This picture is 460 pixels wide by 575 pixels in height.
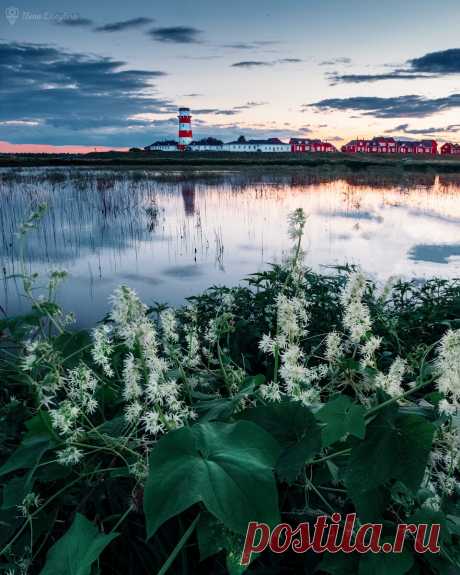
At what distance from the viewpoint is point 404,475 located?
5.89 feet

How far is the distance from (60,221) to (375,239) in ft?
47.6

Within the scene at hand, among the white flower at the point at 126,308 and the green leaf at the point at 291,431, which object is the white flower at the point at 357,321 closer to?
the green leaf at the point at 291,431

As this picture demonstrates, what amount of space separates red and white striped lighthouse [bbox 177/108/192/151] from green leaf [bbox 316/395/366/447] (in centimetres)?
16979

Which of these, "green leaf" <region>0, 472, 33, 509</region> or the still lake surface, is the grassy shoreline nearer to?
the still lake surface

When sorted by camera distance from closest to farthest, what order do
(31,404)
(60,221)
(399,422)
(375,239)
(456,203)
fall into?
(399,422) → (31,404) → (375,239) → (60,221) → (456,203)

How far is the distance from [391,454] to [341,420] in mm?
224

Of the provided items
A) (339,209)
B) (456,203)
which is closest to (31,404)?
(339,209)

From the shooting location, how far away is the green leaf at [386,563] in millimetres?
2018

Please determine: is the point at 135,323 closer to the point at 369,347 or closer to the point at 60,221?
the point at 369,347

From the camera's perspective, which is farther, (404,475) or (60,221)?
(60,221)

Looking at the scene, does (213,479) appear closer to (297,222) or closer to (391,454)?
(391,454)

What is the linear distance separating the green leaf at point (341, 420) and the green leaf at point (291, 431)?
0.12m

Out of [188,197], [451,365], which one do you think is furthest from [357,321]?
[188,197]

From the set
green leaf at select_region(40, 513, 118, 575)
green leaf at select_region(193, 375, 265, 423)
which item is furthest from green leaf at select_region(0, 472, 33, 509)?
green leaf at select_region(193, 375, 265, 423)
